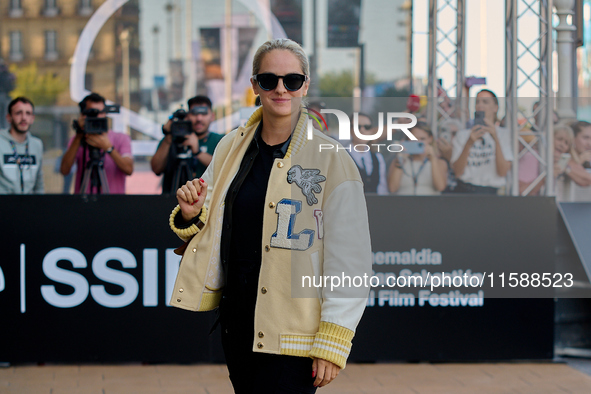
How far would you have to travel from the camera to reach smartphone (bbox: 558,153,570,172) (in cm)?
653

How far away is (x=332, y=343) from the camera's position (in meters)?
2.11

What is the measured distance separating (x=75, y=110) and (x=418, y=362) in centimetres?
599

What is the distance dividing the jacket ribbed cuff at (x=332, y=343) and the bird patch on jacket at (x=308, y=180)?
1.25ft

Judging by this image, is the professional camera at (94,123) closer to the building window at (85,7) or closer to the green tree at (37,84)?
the green tree at (37,84)

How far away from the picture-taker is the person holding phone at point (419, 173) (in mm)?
5789

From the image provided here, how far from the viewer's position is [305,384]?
2.22 metres

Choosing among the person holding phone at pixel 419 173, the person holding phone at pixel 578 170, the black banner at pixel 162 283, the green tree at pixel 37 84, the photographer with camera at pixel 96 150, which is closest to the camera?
the black banner at pixel 162 283

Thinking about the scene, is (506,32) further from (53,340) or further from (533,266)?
(53,340)

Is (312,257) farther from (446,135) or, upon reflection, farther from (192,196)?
(446,135)

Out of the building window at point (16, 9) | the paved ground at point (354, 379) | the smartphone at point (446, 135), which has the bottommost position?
the paved ground at point (354, 379)

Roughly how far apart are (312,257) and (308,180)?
0.77 feet

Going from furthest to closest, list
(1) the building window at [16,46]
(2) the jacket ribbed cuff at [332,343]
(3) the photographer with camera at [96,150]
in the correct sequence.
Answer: (1) the building window at [16,46]
(3) the photographer with camera at [96,150]
(2) the jacket ribbed cuff at [332,343]

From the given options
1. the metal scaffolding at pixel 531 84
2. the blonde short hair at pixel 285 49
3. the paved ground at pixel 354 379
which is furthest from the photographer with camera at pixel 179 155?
the blonde short hair at pixel 285 49

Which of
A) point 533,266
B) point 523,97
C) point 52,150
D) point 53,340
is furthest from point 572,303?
point 52,150
